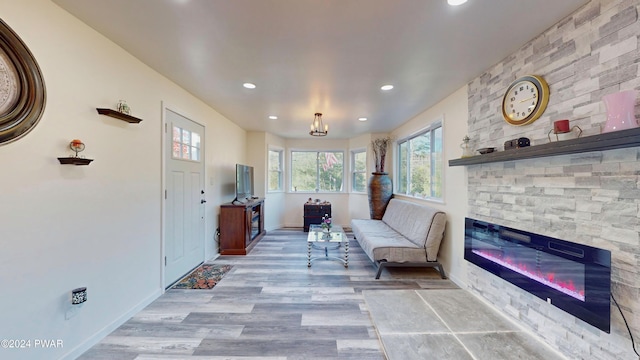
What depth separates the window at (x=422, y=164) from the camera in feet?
12.1

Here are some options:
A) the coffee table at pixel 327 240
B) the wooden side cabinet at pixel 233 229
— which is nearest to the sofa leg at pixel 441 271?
the coffee table at pixel 327 240

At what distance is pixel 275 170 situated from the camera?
6227mm

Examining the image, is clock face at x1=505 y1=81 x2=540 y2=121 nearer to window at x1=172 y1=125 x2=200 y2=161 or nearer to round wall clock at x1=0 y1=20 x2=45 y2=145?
round wall clock at x1=0 y1=20 x2=45 y2=145

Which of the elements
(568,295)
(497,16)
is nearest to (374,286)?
(568,295)

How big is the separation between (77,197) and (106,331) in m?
1.15

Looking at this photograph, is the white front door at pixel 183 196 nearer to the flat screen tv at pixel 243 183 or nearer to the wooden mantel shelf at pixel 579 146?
the flat screen tv at pixel 243 183

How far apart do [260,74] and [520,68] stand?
2392 millimetres

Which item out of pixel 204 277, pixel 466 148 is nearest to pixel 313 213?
pixel 204 277

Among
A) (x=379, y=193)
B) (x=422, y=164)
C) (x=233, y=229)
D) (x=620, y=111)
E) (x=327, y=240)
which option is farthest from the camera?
(x=379, y=193)

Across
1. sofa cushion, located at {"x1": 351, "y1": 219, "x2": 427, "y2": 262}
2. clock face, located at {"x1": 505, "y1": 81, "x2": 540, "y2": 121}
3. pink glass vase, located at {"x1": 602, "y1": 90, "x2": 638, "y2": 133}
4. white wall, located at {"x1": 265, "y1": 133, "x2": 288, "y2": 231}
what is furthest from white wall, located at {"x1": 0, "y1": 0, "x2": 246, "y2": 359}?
clock face, located at {"x1": 505, "y1": 81, "x2": 540, "y2": 121}

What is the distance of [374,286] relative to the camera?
2.91 meters

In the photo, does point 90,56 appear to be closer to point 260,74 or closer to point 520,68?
point 260,74

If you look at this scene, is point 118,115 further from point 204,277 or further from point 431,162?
point 431,162

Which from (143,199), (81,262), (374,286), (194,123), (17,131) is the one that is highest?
(194,123)
